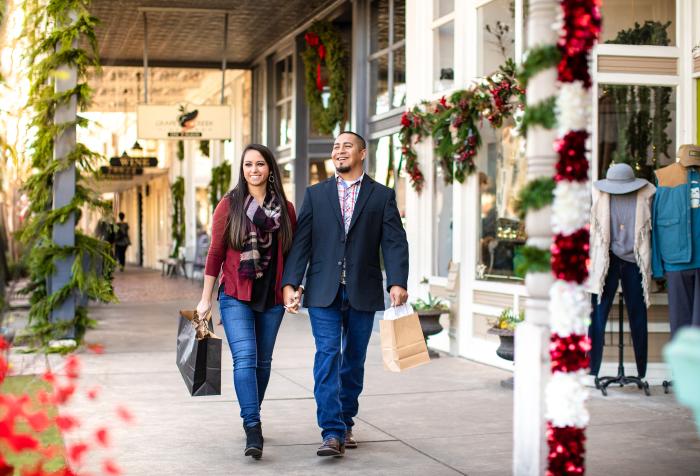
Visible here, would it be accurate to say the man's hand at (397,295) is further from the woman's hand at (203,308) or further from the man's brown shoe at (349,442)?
the woman's hand at (203,308)

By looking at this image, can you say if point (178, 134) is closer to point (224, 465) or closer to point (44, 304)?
point (44, 304)

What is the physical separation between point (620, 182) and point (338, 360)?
3219 millimetres

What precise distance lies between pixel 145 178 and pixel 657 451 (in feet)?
103

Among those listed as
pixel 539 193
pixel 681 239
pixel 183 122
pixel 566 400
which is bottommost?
pixel 566 400

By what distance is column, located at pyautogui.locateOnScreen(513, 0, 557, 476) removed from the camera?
3584 millimetres

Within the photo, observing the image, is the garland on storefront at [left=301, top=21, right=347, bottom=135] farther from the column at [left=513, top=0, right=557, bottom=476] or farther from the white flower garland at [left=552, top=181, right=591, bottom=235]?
the white flower garland at [left=552, top=181, right=591, bottom=235]

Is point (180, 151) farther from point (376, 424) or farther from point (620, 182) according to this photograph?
point (376, 424)

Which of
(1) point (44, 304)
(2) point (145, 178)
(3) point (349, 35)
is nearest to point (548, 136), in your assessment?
(1) point (44, 304)

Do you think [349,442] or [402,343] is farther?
[349,442]

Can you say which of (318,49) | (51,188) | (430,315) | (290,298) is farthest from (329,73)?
(290,298)

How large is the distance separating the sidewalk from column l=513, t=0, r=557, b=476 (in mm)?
1682

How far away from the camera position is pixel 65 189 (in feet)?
32.7

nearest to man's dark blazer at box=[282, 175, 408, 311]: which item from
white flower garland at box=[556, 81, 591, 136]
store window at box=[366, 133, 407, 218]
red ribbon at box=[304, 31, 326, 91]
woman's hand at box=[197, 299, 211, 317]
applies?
woman's hand at box=[197, 299, 211, 317]

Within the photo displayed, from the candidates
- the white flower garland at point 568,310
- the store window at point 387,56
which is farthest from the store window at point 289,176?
the white flower garland at point 568,310
